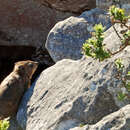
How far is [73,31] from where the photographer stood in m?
5.79

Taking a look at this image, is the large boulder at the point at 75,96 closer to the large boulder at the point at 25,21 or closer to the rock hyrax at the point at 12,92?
the rock hyrax at the point at 12,92

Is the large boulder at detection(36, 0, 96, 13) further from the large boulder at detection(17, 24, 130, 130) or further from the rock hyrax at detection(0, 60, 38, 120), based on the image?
the large boulder at detection(17, 24, 130, 130)

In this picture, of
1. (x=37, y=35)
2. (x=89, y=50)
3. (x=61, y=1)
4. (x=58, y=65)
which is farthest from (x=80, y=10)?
(x=89, y=50)

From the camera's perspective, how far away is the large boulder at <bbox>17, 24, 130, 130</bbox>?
387 centimetres

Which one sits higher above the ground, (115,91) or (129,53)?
(129,53)

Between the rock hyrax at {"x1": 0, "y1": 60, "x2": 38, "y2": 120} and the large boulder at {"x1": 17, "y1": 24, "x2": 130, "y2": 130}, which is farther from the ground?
the large boulder at {"x1": 17, "y1": 24, "x2": 130, "y2": 130}

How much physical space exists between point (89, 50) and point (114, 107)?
1.32 metres

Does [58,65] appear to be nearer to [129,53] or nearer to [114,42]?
[114,42]

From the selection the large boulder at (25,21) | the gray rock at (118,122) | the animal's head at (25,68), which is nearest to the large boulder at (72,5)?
the large boulder at (25,21)

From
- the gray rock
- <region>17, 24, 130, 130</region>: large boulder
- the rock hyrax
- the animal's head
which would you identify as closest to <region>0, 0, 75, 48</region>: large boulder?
the animal's head

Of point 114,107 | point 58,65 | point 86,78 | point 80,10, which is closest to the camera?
point 114,107

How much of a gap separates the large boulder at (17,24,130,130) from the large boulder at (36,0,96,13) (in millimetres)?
3214

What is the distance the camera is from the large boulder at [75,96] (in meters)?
3.87

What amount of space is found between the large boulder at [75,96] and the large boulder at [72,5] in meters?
3.21
